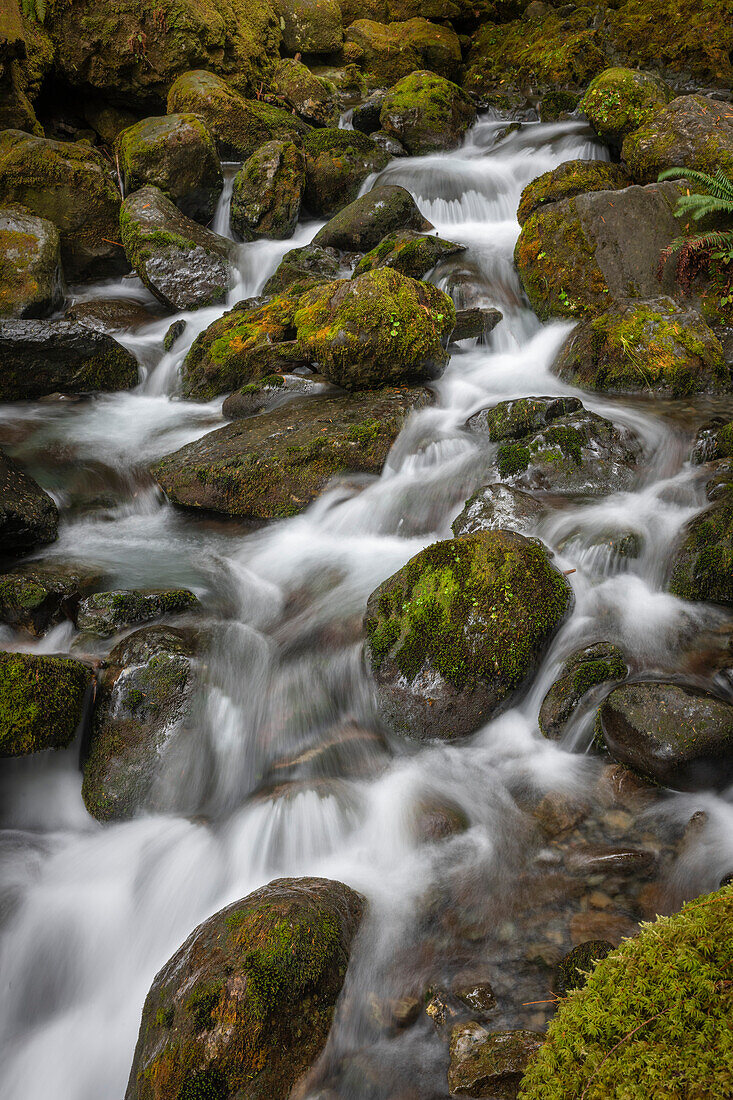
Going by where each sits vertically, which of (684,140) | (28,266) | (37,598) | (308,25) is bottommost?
(37,598)

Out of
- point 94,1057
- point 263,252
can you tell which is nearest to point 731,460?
point 94,1057

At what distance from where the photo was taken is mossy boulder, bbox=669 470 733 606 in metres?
4.37

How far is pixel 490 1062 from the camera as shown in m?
2.31

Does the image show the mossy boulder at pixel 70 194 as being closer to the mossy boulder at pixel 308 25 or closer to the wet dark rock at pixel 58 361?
the wet dark rock at pixel 58 361

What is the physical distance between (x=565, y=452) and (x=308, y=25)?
18337 millimetres

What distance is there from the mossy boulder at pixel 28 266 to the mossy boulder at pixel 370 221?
4163mm

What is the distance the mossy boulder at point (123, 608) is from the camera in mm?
4609

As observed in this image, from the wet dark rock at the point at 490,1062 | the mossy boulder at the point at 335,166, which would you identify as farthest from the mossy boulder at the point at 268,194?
the wet dark rock at the point at 490,1062

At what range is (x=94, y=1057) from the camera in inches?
110

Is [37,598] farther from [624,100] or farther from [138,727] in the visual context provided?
[624,100]

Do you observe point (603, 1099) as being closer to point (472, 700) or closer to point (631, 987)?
point (631, 987)

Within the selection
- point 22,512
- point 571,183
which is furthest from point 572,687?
point 571,183

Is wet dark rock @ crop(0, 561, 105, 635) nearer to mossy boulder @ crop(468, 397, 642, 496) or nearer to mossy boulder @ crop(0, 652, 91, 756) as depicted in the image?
mossy boulder @ crop(0, 652, 91, 756)

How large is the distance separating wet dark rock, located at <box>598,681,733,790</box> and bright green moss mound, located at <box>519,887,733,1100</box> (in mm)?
2265
